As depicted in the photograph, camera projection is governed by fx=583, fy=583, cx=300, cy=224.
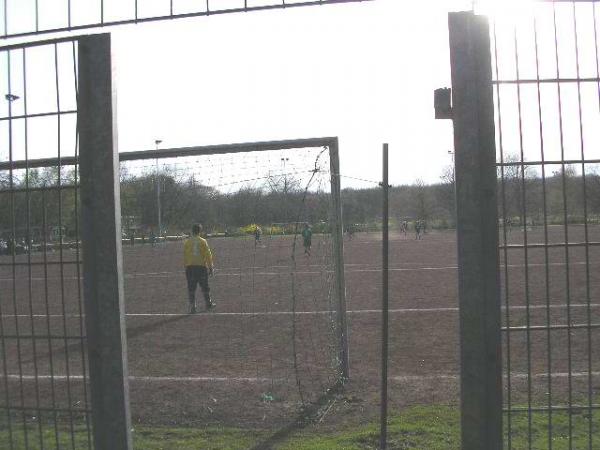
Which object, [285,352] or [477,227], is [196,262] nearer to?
[285,352]

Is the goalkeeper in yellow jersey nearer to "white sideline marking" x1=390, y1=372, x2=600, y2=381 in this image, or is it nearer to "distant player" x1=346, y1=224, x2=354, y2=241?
"white sideline marking" x1=390, y1=372, x2=600, y2=381

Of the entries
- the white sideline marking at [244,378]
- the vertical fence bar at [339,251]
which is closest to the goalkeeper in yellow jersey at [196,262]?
the white sideline marking at [244,378]

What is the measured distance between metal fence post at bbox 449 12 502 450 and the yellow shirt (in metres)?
9.57

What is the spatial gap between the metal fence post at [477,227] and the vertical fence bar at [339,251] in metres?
3.80

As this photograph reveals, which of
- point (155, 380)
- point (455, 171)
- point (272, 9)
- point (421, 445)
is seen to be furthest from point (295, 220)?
point (455, 171)

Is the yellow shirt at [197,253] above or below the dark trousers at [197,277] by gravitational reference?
above

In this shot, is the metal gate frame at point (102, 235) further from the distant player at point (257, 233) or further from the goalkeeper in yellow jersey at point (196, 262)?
the goalkeeper in yellow jersey at point (196, 262)

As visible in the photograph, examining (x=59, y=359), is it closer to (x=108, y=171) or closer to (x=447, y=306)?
(x=108, y=171)

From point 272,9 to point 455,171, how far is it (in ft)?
5.06

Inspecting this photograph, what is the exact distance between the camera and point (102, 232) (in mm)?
3221

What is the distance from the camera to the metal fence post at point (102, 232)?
10.5ft

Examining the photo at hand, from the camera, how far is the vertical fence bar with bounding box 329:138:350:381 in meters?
6.77

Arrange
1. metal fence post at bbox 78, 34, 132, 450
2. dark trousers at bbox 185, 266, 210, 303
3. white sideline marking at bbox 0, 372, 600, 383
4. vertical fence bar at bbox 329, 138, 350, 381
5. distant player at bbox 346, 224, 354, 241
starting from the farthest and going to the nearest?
distant player at bbox 346, 224, 354, 241
dark trousers at bbox 185, 266, 210, 303
vertical fence bar at bbox 329, 138, 350, 381
white sideline marking at bbox 0, 372, 600, 383
metal fence post at bbox 78, 34, 132, 450

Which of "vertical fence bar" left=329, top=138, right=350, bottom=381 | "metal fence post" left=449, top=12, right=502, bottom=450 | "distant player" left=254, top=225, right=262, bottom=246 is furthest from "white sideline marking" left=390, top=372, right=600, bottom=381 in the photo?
"metal fence post" left=449, top=12, right=502, bottom=450
